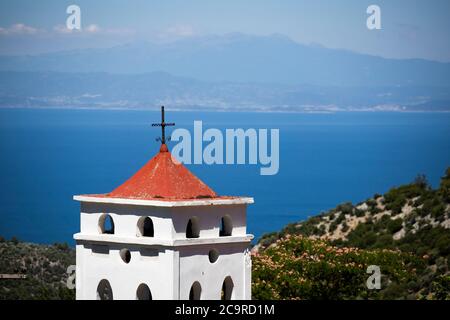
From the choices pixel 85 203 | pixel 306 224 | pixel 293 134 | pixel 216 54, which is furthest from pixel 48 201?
pixel 216 54

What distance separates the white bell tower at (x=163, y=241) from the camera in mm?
17875

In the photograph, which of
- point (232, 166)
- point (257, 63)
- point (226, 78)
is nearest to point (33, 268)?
point (232, 166)

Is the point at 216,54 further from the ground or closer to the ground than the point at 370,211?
further from the ground

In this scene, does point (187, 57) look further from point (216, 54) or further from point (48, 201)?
point (48, 201)

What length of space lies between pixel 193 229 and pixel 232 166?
73.0 metres

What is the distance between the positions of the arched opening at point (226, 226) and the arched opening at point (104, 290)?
1.45 m

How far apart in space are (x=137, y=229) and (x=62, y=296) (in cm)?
1428

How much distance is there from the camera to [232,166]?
300 ft

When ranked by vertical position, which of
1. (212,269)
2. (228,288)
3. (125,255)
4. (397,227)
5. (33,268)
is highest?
(397,227)

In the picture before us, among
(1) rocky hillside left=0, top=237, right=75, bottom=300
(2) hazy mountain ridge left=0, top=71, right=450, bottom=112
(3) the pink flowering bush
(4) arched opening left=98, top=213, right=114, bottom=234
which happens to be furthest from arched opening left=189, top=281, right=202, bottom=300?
(2) hazy mountain ridge left=0, top=71, right=450, bottom=112

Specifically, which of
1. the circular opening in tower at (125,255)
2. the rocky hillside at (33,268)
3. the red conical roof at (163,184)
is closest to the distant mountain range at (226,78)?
the rocky hillside at (33,268)

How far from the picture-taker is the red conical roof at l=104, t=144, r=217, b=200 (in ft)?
61.1

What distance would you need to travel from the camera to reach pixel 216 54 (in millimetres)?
162000

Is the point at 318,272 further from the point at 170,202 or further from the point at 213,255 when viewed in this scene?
the point at 170,202
